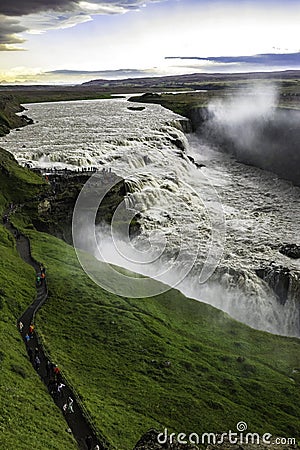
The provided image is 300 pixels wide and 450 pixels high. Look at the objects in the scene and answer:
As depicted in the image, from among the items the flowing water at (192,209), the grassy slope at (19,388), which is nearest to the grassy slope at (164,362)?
the grassy slope at (19,388)

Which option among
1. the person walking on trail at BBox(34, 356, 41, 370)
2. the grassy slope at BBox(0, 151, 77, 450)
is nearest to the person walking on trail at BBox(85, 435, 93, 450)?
the grassy slope at BBox(0, 151, 77, 450)

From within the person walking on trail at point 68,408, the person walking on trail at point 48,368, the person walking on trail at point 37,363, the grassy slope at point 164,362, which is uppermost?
the person walking on trail at point 37,363

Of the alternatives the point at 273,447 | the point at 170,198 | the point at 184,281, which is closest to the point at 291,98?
the point at 170,198

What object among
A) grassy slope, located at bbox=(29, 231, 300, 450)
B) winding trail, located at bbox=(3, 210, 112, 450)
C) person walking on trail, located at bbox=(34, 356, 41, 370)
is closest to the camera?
winding trail, located at bbox=(3, 210, 112, 450)

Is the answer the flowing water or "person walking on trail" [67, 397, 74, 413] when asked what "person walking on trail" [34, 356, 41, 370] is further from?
the flowing water

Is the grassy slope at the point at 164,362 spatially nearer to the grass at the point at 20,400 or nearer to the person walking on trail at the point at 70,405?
the person walking on trail at the point at 70,405

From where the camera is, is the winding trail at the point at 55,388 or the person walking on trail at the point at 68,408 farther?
the person walking on trail at the point at 68,408

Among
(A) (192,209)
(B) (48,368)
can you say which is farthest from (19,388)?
(A) (192,209)
